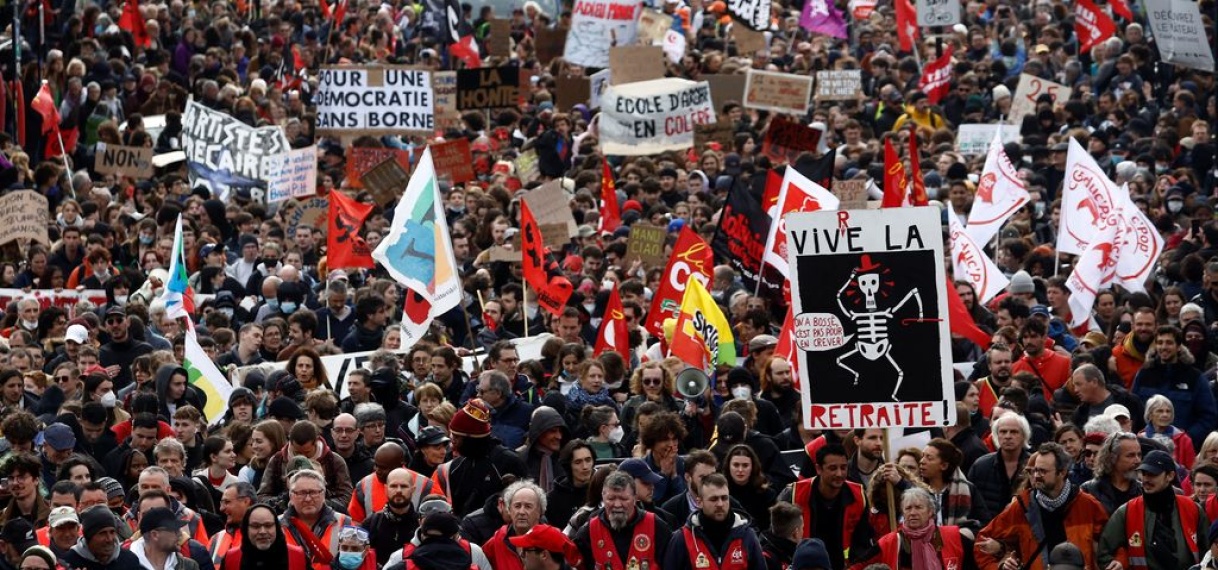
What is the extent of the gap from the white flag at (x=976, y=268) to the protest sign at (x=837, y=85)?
9.79 m

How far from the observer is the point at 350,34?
32.9 metres

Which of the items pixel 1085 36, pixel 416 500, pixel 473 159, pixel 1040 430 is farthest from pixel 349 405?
pixel 1085 36

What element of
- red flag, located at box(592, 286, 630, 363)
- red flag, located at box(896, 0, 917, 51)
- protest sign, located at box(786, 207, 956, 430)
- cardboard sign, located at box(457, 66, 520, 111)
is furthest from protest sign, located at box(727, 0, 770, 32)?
protest sign, located at box(786, 207, 956, 430)

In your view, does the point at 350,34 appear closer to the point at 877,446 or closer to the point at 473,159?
the point at 473,159

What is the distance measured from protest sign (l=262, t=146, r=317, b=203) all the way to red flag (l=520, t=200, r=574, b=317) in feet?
18.7

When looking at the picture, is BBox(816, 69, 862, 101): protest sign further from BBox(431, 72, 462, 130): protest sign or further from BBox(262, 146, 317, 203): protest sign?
BBox(262, 146, 317, 203): protest sign

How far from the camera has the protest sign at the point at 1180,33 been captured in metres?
24.7

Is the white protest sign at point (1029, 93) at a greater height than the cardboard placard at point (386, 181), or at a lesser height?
lesser

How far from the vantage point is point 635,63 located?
2569 centimetres

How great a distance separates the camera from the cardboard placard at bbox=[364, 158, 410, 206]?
22.1 metres

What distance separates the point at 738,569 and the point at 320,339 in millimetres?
7999

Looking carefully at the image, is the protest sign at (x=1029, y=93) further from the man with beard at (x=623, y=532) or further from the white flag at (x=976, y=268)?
the man with beard at (x=623, y=532)

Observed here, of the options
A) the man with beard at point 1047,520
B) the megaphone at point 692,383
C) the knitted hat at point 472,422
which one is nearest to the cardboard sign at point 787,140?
the megaphone at point 692,383

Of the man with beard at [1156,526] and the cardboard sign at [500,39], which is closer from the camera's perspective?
the man with beard at [1156,526]
